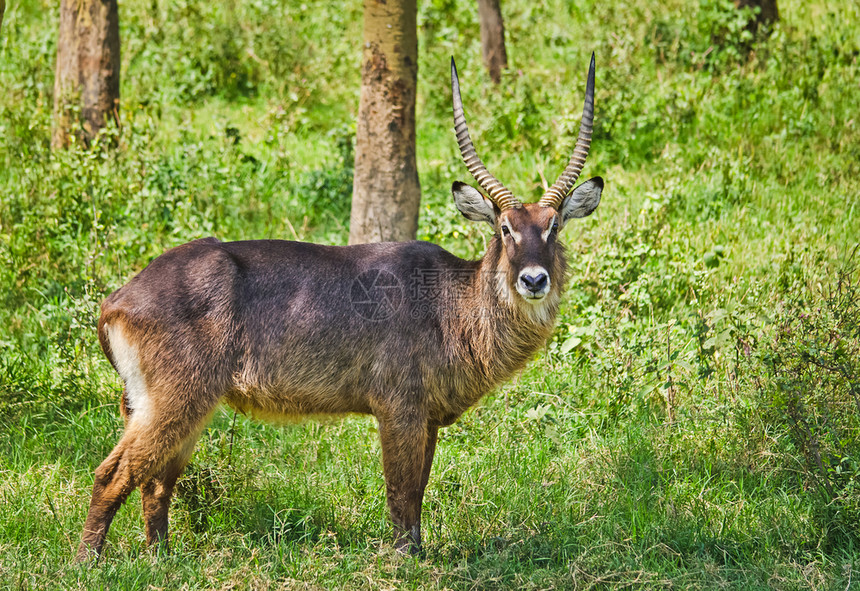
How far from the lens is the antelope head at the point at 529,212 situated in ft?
12.8

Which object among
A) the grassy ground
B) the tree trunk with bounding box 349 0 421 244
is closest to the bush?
the grassy ground

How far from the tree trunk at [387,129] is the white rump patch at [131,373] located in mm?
2324

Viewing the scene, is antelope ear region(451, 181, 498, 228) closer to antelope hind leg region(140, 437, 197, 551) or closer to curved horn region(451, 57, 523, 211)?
curved horn region(451, 57, 523, 211)

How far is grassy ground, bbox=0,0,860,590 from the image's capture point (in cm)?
389

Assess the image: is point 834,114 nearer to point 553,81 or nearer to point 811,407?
point 553,81

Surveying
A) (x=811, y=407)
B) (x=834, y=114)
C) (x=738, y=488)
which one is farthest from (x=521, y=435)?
(x=834, y=114)

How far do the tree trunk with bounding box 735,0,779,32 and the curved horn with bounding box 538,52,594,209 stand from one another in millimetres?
5895

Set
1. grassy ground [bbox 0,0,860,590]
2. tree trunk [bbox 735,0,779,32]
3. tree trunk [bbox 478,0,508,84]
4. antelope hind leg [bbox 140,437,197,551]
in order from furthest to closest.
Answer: tree trunk [bbox 735,0,779,32], tree trunk [bbox 478,0,508,84], antelope hind leg [bbox 140,437,197,551], grassy ground [bbox 0,0,860,590]

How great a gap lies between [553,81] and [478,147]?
155 centimetres

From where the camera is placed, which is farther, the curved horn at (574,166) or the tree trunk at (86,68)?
the tree trunk at (86,68)

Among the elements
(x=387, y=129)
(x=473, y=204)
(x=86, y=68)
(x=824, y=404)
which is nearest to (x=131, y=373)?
(x=473, y=204)

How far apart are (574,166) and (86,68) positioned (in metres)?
5.08

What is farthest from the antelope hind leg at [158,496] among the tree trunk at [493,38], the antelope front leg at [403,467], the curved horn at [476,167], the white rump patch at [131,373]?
the tree trunk at [493,38]

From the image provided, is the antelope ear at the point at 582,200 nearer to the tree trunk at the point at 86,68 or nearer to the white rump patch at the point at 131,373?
the white rump patch at the point at 131,373
